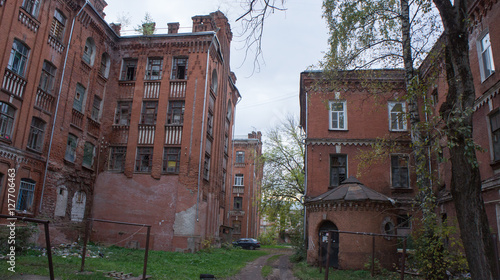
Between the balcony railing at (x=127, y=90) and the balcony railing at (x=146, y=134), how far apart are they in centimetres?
258

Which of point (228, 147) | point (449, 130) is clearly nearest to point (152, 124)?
point (228, 147)

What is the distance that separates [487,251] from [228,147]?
29.0 metres

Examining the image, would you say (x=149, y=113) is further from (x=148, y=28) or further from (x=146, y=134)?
(x=148, y=28)

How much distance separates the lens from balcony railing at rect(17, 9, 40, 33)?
1670 centimetres

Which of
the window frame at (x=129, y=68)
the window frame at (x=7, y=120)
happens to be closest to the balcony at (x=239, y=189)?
the window frame at (x=129, y=68)

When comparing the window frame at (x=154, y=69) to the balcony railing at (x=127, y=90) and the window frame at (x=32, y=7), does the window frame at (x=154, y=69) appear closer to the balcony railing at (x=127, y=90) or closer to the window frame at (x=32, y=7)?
the balcony railing at (x=127, y=90)

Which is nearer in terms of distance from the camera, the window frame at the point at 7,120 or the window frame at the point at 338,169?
the window frame at the point at 7,120

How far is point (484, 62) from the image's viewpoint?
14523mm

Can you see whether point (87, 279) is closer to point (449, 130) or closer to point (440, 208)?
point (449, 130)

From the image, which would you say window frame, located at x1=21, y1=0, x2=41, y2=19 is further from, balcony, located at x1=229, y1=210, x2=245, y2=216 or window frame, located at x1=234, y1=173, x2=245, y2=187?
window frame, located at x1=234, y1=173, x2=245, y2=187

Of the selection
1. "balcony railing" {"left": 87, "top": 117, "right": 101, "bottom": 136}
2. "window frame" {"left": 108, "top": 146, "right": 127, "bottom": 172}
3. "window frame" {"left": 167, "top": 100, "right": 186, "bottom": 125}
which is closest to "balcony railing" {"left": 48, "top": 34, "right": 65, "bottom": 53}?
"balcony railing" {"left": 87, "top": 117, "right": 101, "bottom": 136}

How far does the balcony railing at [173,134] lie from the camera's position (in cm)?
2366

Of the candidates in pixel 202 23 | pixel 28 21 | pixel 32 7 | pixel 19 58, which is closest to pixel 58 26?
pixel 32 7

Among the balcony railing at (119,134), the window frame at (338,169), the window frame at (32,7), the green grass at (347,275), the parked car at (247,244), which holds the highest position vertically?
the window frame at (32,7)
